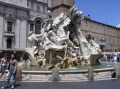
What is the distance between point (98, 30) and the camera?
49.1 metres

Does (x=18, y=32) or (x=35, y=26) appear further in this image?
(x=35, y=26)

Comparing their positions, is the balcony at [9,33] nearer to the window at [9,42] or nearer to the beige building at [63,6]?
the window at [9,42]

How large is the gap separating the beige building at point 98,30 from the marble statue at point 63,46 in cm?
→ 2117

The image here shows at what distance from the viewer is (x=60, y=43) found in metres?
12.2

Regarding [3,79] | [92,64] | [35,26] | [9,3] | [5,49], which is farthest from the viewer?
[35,26]

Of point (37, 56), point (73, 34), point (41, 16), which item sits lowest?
point (37, 56)

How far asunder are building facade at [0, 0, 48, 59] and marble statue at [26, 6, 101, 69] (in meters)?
20.4

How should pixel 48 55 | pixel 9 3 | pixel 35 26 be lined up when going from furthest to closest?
pixel 35 26 < pixel 9 3 < pixel 48 55

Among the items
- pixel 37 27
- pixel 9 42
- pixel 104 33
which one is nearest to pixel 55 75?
pixel 9 42

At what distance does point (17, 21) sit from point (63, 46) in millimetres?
26493

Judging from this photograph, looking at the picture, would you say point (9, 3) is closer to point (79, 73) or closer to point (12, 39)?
point (12, 39)

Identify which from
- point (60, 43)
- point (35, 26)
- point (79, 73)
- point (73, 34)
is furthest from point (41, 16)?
point (79, 73)

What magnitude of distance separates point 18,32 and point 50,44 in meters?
25.6

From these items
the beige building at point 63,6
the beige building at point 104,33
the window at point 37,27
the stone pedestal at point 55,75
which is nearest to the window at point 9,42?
the window at point 37,27
